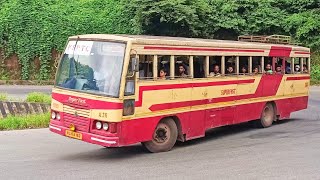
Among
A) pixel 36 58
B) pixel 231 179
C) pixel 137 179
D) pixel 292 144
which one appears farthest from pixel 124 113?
pixel 36 58

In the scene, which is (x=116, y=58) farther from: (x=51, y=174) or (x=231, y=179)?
(x=231, y=179)

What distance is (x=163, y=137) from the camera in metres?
11.7

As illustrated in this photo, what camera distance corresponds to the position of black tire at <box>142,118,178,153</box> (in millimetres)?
11430

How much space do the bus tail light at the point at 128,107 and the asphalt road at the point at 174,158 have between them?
3.34ft

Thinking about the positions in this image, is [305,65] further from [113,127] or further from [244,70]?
[113,127]

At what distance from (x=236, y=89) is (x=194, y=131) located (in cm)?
237

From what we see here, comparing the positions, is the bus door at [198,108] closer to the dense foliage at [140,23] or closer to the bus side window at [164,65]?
the bus side window at [164,65]

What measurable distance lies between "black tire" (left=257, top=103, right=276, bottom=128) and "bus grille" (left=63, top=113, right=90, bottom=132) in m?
7.23

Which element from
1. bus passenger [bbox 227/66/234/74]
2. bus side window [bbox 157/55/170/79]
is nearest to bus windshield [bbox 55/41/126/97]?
bus side window [bbox 157/55/170/79]

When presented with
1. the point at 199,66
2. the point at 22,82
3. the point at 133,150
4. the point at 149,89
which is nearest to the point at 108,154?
the point at 133,150

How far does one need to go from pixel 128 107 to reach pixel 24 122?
5.65 meters

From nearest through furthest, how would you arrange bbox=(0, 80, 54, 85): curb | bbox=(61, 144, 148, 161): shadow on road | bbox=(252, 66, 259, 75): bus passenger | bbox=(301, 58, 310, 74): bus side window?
bbox=(61, 144, 148, 161): shadow on road
bbox=(252, 66, 259, 75): bus passenger
bbox=(301, 58, 310, 74): bus side window
bbox=(0, 80, 54, 85): curb

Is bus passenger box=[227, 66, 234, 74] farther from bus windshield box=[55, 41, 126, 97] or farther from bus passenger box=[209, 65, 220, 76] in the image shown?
bus windshield box=[55, 41, 126, 97]

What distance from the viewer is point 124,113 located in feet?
33.9
